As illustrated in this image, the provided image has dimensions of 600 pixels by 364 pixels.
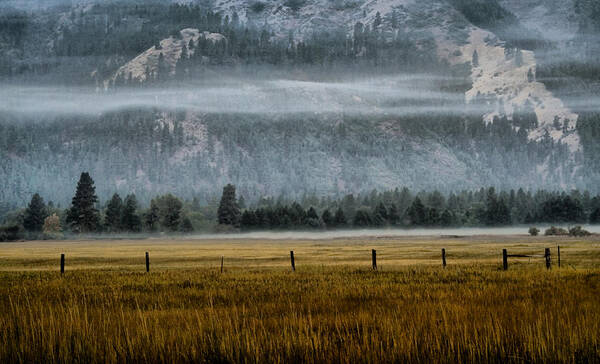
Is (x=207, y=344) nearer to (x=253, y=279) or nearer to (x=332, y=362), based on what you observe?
(x=332, y=362)

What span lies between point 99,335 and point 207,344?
2892 mm

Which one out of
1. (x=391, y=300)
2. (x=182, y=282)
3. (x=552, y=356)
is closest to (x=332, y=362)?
(x=552, y=356)

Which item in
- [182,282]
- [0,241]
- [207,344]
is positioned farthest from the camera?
[0,241]

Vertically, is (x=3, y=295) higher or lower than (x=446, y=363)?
lower

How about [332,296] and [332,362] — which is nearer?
[332,362]

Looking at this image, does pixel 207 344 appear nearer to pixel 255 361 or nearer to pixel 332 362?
pixel 255 361

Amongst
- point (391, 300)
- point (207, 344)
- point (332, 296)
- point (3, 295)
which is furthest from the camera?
point (3, 295)

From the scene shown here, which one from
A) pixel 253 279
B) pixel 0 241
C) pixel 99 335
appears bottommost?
pixel 0 241

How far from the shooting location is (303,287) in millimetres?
31531

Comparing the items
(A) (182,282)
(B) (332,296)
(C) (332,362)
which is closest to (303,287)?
(B) (332,296)

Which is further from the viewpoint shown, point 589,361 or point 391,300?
point 391,300

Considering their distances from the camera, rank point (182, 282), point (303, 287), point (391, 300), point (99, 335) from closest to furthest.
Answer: point (99, 335) < point (391, 300) < point (303, 287) < point (182, 282)

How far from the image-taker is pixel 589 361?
423 inches

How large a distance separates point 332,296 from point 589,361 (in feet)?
49.6
